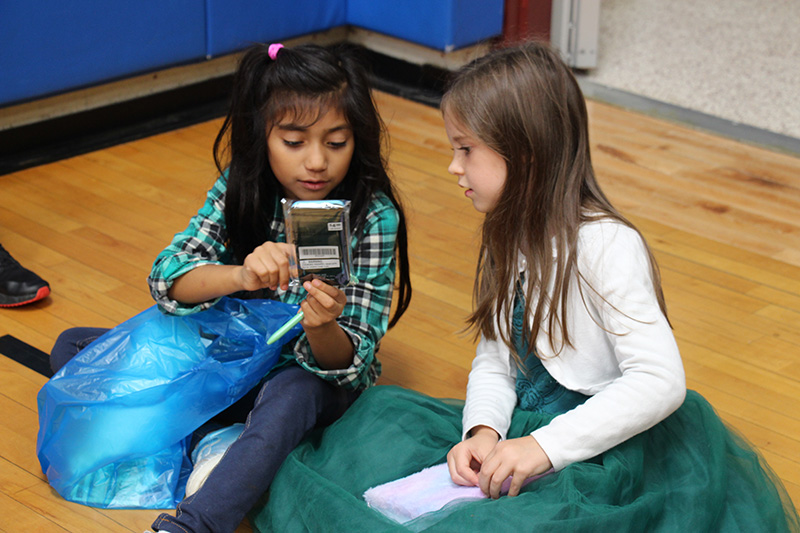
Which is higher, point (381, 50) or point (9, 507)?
point (381, 50)

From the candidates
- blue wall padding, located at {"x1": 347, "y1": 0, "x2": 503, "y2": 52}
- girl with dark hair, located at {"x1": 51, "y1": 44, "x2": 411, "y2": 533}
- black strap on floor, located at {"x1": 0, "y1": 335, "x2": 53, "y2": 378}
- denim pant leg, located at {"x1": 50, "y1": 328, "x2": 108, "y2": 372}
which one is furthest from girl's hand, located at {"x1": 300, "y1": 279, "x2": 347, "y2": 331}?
blue wall padding, located at {"x1": 347, "y1": 0, "x2": 503, "y2": 52}

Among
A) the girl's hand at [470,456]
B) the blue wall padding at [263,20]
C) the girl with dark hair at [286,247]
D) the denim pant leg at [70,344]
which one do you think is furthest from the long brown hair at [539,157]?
the blue wall padding at [263,20]

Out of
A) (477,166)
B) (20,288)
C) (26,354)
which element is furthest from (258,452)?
(20,288)

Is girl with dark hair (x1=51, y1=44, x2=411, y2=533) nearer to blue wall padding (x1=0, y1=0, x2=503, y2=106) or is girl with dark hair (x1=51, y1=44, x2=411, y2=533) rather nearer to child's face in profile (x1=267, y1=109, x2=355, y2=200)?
child's face in profile (x1=267, y1=109, x2=355, y2=200)

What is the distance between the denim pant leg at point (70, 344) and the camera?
1595 millimetres

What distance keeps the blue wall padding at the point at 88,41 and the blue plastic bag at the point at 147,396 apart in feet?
4.64

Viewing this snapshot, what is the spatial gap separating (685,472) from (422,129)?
6.72 feet

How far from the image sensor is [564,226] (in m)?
1.18

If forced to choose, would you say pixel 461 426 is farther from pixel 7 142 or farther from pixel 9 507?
pixel 7 142

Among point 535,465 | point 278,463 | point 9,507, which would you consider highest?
point 535,465

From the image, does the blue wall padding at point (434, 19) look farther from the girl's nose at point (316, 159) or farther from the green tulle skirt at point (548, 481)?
the green tulle skirt at point (548, 481)

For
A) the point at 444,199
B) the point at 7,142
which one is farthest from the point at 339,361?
the point at 7,142

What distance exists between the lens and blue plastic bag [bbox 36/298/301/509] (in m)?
1.34

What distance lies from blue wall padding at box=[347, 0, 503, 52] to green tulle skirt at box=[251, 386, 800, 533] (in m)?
2.11
